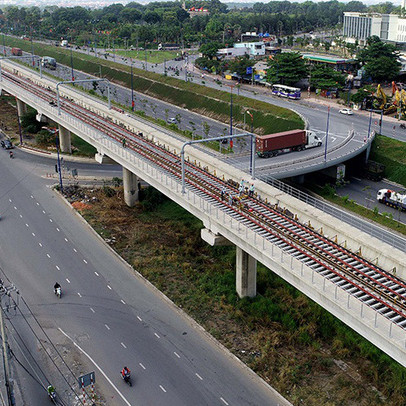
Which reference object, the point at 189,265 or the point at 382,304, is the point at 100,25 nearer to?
the point at 189,265

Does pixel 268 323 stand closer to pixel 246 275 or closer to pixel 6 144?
pixel 246 275

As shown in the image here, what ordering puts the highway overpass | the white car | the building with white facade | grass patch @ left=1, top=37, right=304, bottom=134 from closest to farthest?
the highway overpass → grass patch @ left=1, top=37, right=304, bottom=134 → the white car → the building with white facade

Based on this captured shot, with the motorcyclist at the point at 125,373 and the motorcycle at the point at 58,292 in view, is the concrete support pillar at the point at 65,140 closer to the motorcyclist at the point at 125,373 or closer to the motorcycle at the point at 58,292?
the motorcycle at the point at 58,292

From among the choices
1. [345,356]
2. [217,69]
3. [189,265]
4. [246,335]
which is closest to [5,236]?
[189,265]

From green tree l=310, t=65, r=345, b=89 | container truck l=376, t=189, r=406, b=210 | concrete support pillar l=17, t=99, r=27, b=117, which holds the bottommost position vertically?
container truck l=376, t=189, r=406, b=210

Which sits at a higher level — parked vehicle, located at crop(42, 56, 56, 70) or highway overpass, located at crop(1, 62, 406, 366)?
parked vehicle, located at crop(42, 56, 56, 70)

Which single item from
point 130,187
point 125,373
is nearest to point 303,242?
point 125,373

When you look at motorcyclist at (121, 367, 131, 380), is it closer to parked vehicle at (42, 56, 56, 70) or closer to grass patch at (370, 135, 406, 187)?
grass patch at (370, 135, 406, 187)

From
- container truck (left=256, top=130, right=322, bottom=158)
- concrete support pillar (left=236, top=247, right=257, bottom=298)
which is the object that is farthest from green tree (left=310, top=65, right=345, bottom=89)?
concrete support pillar (left=236, top=247, right=257, bottom=298)
